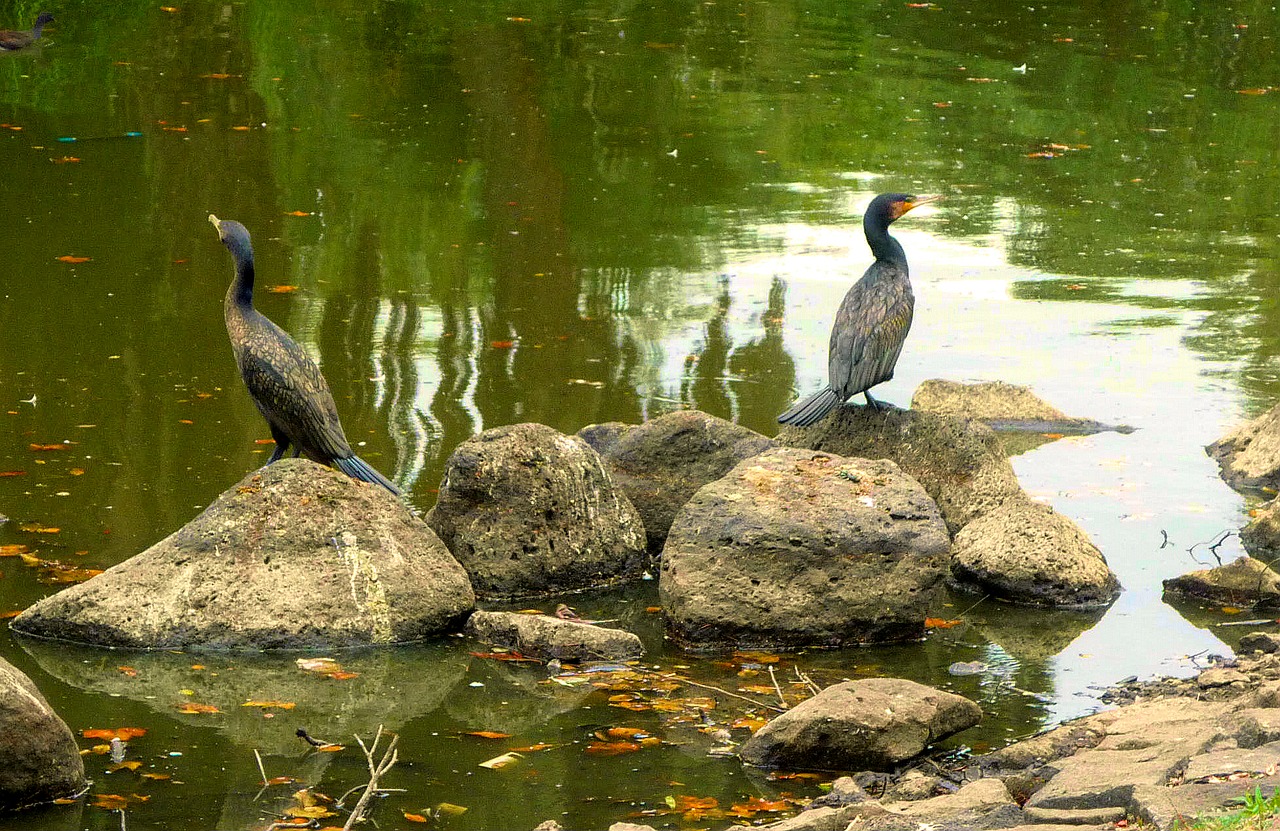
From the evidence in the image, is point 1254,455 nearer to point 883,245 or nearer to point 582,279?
point 883,245

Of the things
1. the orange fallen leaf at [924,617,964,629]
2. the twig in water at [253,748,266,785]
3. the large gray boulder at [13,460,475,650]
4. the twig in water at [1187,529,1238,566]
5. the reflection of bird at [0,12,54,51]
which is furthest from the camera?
the reflection of bird at [0,12,54,51]

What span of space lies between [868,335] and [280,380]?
119 inches

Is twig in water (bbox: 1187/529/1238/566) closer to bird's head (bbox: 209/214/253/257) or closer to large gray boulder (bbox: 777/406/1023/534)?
large gray boulder (bbox: 777/406/1023/534)

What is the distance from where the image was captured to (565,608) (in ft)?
27.6

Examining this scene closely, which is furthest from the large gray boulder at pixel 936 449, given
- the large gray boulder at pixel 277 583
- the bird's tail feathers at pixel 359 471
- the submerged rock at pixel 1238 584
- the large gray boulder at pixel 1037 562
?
the large gray boulder at pixel 277 583

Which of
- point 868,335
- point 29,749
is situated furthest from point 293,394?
point 868,335

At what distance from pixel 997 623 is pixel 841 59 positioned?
15241mm

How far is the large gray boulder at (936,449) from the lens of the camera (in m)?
9.34

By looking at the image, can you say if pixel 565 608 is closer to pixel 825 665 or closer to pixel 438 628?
pixel 438 628

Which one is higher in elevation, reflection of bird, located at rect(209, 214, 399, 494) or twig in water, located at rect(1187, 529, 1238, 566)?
reflection of bird, located at rect(209, 214, 399, 494)

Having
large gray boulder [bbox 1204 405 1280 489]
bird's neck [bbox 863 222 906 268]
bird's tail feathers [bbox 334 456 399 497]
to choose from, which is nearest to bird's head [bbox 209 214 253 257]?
bird's tail feathers [bbox 334 456 399 497]

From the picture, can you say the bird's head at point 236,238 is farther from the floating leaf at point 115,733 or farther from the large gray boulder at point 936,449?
the large gray boulder at point 936,449

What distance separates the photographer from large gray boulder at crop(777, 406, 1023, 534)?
368 inches

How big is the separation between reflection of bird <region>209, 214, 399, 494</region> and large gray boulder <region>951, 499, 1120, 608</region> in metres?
2.91
